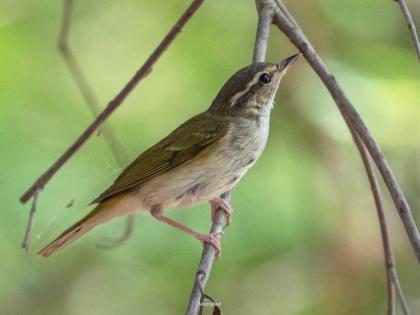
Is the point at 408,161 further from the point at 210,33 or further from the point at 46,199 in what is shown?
the point at 46,199

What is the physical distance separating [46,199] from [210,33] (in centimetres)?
170

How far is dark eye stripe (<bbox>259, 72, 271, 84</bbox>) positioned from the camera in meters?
4.81

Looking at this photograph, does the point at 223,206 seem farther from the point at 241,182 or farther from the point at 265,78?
the point at 241,182

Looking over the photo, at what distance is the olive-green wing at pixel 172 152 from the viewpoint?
189 inches

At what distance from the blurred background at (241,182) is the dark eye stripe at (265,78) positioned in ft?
2.81

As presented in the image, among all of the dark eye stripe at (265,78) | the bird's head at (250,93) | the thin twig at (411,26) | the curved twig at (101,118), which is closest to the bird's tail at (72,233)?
the bird's head at (250,93)

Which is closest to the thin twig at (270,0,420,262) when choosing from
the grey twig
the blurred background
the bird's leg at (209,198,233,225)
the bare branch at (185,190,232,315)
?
the grey twig

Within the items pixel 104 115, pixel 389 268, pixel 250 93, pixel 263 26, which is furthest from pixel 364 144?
pixel 250 93

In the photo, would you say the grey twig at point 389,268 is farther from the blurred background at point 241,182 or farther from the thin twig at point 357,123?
the blurred background at point 241,182

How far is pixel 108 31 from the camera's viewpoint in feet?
21.1

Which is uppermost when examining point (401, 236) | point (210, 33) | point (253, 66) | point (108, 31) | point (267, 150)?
point (108, 31)

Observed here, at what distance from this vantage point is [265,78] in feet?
15.9

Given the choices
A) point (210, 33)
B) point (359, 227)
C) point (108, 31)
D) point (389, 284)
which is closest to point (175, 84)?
point (210, 33)

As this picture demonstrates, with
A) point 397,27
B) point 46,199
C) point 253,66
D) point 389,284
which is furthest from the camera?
point 397,27
